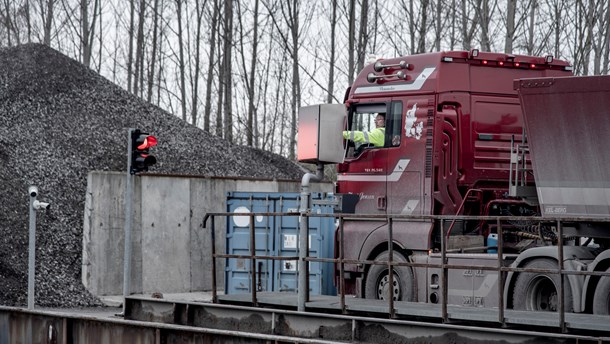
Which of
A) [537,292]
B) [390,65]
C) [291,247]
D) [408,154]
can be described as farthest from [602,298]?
[291,247]

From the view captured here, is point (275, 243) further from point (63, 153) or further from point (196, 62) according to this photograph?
point (196, 62)

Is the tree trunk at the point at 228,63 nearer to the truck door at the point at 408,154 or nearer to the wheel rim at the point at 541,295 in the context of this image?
the truck door at the point at 408,154

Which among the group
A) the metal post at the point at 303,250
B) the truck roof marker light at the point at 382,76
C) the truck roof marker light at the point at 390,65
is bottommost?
the metal post at the point at 303,250

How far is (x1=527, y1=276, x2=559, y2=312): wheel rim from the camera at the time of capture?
12391 mm

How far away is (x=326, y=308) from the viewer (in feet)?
39.3

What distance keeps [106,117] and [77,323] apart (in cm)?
2046

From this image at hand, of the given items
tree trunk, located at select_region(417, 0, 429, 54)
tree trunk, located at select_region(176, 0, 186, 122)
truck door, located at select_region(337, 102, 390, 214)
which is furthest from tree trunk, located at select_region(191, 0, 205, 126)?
truck door, located at select_region(337, 102, 390, 214)

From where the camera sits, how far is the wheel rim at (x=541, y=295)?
12391 millimetres

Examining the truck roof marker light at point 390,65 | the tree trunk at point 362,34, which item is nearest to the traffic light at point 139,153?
the truck roof marker light at point 390,65

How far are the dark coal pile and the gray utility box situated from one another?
10833mm

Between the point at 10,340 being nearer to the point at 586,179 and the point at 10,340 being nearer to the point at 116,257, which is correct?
the point at 586,179

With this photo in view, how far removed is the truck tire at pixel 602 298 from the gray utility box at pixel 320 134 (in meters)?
3.42

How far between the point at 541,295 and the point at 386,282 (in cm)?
298

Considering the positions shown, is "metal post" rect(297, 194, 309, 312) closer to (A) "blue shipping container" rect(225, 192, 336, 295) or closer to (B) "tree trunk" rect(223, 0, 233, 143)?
(A) "blue shipping container" rect(225, 192, 336, 295)
